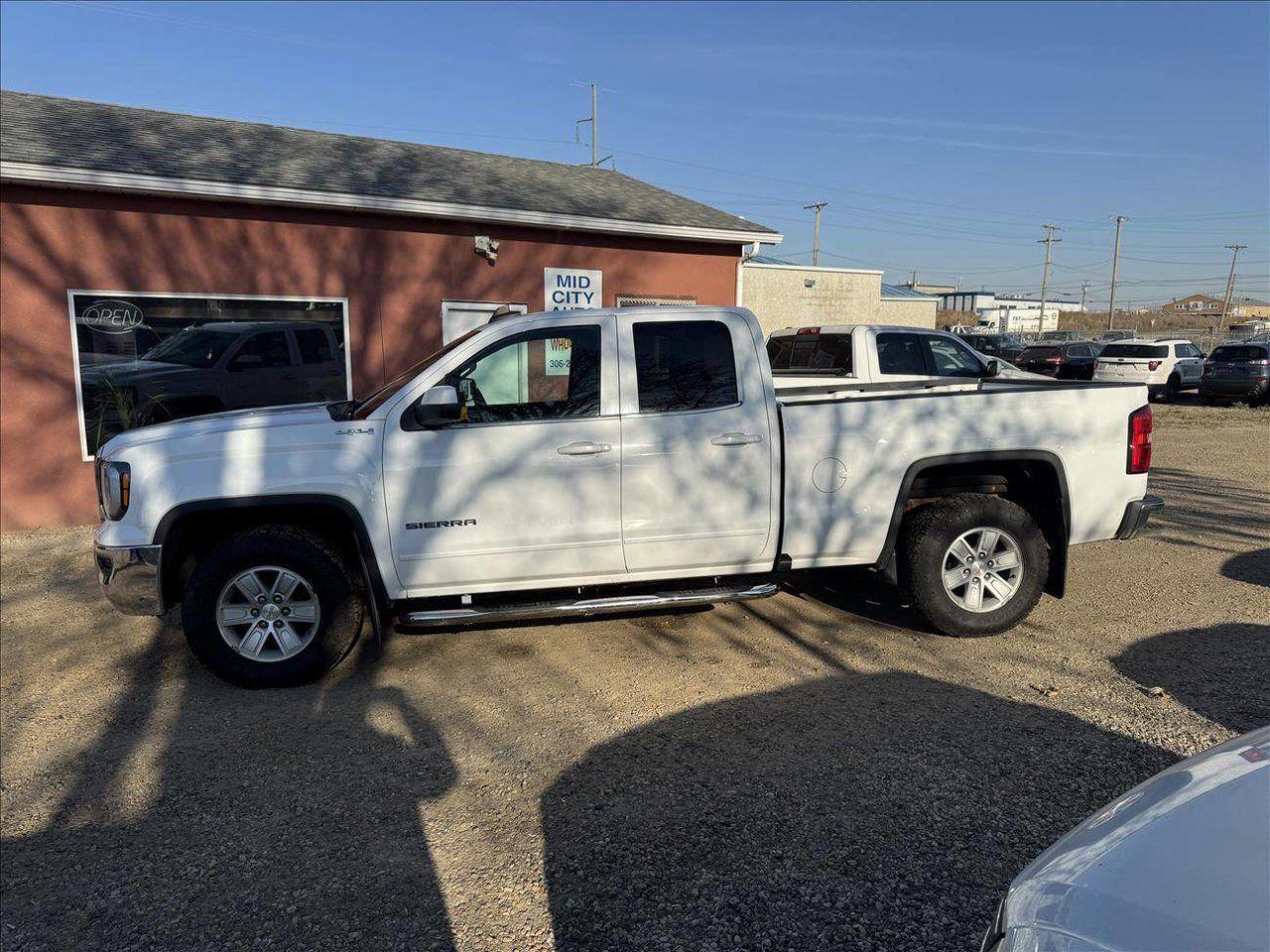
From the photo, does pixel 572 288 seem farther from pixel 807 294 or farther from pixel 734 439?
pixel 807 294

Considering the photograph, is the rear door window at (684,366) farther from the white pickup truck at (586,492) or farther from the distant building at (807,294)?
the distant building at (807,294)

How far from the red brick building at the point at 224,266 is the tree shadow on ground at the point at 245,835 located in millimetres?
5560

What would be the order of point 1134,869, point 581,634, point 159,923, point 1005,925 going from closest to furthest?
point 1134,869, point 1005,925, point 159,923, point 581,634

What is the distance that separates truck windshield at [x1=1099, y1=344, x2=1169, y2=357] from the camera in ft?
80.8

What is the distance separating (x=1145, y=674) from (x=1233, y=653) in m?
0.72

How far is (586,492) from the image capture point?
15.9 feet

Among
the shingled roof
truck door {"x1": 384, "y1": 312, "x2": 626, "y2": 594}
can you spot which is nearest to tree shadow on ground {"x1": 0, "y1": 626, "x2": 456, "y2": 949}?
truck door {"x1": 384, "y1": 312, "x2": 626, "y2": 594}

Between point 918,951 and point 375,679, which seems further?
point 375,679

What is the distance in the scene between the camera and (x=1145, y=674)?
15.8ft

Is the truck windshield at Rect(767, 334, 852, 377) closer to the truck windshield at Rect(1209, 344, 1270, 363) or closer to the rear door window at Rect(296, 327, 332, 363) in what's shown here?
the rear door window at Rect(296, 327, 332, 363)

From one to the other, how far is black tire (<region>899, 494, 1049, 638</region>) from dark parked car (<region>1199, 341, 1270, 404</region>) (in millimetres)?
21879

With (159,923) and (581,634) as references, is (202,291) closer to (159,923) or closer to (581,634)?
(581,634)

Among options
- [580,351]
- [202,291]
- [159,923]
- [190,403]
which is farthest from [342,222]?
[159,923]

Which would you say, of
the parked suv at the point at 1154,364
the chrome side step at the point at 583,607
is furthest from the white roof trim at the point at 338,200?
the parked suv at the point at 1154,364
